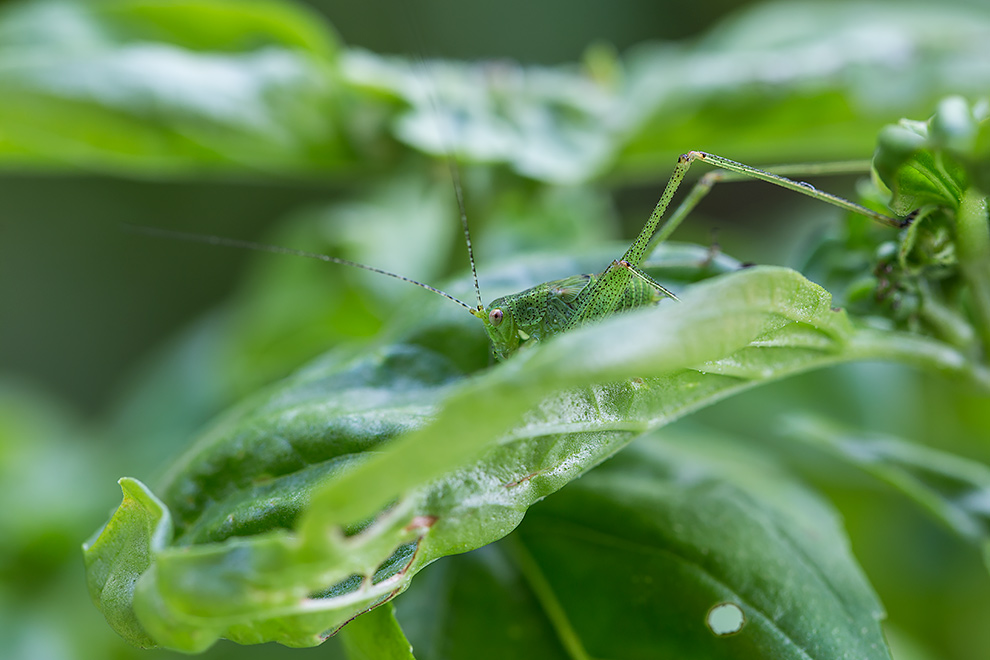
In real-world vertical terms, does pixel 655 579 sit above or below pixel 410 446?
below

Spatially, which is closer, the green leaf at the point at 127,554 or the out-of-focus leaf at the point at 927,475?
the green leaf at the point at 127,554

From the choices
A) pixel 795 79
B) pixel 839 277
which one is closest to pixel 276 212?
pixel 795 79

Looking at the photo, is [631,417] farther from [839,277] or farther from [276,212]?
[276,212]

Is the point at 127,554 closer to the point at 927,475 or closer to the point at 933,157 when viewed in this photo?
the point at 933,157

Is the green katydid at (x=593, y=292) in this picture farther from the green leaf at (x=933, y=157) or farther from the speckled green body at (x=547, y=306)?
the green leaf at (x=933, y=157)

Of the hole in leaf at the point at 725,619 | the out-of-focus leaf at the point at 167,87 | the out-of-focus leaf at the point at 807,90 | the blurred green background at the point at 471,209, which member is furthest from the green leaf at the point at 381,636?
the out-of-focus leaf at the point at 807,90

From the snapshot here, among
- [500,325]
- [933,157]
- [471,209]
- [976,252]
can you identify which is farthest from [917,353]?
[471,209]

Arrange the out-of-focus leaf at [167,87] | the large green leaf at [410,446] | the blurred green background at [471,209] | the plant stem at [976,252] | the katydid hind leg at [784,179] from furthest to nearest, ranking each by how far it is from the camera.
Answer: the blurred green background at [471,209], the out-of-focus leaf at [167,87], the katydid hind leg at [784,179], the plant stem at [976,252], the large green leaf at [410,446]

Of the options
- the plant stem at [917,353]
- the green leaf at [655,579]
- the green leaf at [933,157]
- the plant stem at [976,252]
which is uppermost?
the green leaf at [933,157]
